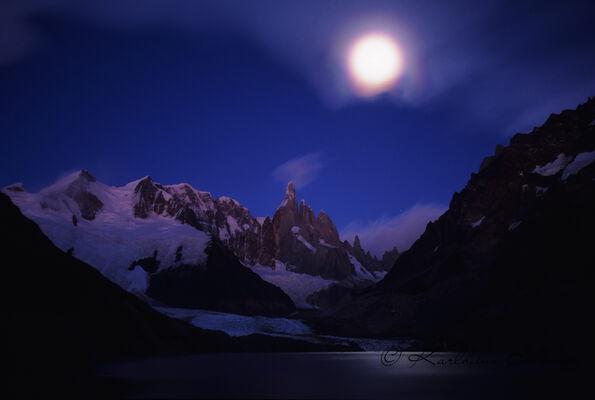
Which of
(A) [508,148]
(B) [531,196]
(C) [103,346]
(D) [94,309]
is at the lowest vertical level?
(C) [103,346]

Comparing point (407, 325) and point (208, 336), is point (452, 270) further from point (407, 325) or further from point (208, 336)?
point (208, 336)

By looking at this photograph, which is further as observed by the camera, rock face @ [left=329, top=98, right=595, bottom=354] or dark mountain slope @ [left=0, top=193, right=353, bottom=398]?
rock face @ [left=329, top=98, right=595, bottom=354]

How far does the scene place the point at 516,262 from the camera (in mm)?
124062

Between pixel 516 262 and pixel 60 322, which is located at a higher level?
pixel 516 262

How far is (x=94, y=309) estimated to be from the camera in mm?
75625

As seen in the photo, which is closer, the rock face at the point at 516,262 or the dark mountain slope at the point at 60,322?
the dark mountain slope at the point at 60,322

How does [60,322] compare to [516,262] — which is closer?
[60,322]

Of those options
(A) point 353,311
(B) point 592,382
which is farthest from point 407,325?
(B) point 592,382

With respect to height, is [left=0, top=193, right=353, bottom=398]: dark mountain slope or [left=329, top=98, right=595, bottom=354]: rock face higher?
[left=329, top=98, right=595, bottom=354]: rock face

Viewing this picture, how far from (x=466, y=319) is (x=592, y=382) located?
85726 mm

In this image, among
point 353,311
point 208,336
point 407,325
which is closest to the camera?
point 208,336

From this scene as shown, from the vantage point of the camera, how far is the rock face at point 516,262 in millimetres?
92312

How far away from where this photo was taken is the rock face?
92312 millimetres

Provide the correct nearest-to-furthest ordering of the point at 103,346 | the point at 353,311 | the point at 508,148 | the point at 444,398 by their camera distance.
Answer: the point at 444,398 → the point at 103,346 → the point at 508,148 → the point at 353,311
